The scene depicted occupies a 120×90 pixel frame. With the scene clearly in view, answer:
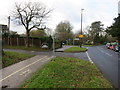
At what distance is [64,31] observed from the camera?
5556 cm

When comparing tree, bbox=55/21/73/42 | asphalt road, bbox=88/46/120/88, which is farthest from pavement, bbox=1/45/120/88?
tree, bbox=55/21/73/42

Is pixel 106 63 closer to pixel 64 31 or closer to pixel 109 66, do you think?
pixel 109 66

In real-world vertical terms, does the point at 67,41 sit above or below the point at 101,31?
below

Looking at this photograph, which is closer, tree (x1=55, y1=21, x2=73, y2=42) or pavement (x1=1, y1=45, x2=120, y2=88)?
pavement (x1=1, y1=45, x2=120, y2=88)

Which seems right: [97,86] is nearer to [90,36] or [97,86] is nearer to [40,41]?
[40,41]

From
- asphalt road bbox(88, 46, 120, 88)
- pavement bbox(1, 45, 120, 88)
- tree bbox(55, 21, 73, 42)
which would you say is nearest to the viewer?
asphalt road bbox(88, 46, 120, 88)

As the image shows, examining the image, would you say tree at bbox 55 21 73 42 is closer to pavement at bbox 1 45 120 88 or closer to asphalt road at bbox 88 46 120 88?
pavement at bbox 1 45 120 88

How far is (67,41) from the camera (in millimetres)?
56469

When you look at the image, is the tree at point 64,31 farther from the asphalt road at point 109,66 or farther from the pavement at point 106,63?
the asphalt road at point 109,66

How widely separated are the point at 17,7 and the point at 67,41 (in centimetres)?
3802

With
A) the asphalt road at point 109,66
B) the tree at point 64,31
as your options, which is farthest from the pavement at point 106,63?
the tree at point 64,31

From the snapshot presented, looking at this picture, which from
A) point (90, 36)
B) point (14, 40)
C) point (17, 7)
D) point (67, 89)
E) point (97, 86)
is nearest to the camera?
point (67, 89)

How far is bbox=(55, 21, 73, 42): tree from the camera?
54112mm


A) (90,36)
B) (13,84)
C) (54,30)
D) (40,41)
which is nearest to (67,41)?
(54,30)
